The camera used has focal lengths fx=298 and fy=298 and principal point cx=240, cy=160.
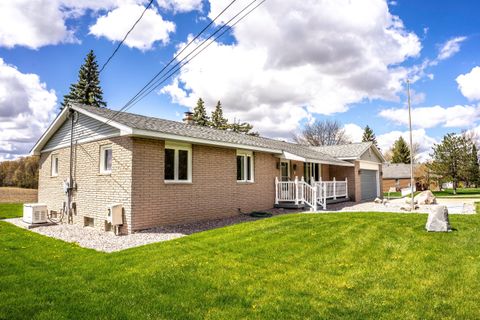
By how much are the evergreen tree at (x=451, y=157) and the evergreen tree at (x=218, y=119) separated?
30.5 metres

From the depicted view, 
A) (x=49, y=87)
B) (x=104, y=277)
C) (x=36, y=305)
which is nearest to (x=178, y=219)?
(x=104, y=277)

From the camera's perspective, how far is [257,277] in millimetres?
4891

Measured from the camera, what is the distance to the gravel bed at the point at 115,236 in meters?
7.76

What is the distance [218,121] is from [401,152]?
3681cm

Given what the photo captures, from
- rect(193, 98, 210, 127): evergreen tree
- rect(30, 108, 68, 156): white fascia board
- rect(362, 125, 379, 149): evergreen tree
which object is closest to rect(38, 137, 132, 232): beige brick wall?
rect(30, 108, 68, 156): white fascia board

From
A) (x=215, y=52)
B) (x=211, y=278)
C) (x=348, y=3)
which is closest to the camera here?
(x=211, y=278)

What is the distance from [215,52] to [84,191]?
738 cm

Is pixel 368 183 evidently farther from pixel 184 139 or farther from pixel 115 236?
pixel 115 236

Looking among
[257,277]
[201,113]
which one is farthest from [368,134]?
[257,277]

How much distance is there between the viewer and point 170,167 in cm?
1011

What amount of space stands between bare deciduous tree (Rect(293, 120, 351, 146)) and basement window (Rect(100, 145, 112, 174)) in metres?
47.0

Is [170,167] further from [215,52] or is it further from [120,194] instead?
[215,52]

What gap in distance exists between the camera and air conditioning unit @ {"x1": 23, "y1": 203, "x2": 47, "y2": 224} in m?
11.3

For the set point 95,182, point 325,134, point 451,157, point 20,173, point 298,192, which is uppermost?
point 325,134
